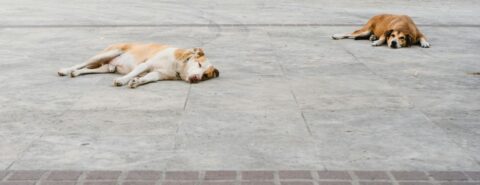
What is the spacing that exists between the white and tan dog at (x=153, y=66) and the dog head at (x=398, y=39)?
463cm

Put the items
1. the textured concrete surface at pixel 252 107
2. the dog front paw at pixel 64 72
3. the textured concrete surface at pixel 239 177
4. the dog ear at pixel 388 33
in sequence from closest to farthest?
the textured concrete surface at pixel 239 177 → the textured concrete surface at pixel 252 107 → the dog front paw at pixel 64 72 → the dog ear at pixel 388 33

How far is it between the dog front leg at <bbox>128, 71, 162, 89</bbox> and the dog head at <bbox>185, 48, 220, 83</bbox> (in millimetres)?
397

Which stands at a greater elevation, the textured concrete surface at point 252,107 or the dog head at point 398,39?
the textured concrete surface at point 252,107

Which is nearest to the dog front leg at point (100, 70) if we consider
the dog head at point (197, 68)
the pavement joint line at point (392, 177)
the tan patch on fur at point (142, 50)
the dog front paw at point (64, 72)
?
the dog front paw at point (64, 72)

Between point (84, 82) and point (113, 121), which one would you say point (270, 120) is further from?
point (84, 82)

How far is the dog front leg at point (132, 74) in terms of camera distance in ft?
29.1

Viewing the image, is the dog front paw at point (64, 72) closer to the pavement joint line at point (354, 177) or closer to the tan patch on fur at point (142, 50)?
the tan patch on fur at point (142, 50)

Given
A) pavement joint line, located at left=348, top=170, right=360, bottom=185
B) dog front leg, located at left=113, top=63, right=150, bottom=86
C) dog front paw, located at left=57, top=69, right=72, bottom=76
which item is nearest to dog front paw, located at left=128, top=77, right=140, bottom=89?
dog front leg, located at left=113, top=63, right=150, bottom=86

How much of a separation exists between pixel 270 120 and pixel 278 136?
2.11 feet

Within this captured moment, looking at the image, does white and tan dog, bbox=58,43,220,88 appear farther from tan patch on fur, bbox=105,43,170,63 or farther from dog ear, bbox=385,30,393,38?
dog ear, bbox=385,30,393,38

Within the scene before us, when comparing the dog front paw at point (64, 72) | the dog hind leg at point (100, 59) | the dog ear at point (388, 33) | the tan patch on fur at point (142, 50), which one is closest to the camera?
the tan patch on fur at point (142, 50)

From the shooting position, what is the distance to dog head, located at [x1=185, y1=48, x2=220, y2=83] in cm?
901

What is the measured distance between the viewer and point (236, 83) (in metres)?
9.10

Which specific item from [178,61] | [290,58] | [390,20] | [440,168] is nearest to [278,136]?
[440,168]
